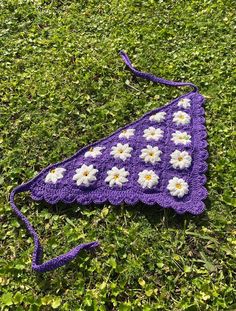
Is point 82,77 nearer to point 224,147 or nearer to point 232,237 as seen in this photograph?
point 224,147

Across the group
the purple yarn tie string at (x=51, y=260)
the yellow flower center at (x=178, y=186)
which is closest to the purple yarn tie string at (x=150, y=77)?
the yellow flower center at (x=178, y=186)

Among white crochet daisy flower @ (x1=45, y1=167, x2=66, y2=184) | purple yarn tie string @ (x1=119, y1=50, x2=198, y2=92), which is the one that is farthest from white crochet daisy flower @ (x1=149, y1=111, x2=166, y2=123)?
white crochet daisy flower @ (x1=45, y1=167, x2=66, y2=184)

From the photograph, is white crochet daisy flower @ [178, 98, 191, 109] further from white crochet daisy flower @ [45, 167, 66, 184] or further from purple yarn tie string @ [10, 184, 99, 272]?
purple yarn tie string @ [10, 184, 99, 272]

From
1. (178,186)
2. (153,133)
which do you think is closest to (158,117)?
(153,133)

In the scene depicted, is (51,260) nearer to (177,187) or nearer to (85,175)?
(85,175)

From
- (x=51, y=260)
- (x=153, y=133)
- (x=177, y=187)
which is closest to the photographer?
(x=51, y=260)

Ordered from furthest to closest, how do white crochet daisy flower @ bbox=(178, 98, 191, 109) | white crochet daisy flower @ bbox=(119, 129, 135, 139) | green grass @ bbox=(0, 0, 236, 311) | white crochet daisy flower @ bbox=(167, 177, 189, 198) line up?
white crochet daisy flower @ bbox=(178, 98, 191, 109) < white crochet daisy flower @ bbox=(119, 129, 135, 139) < white crochet daisy flower @ bbox=(167, 177, 189, 198) < green grass @ bbox=(0, 0, 236, 311)

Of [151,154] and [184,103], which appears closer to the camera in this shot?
[151,154]
